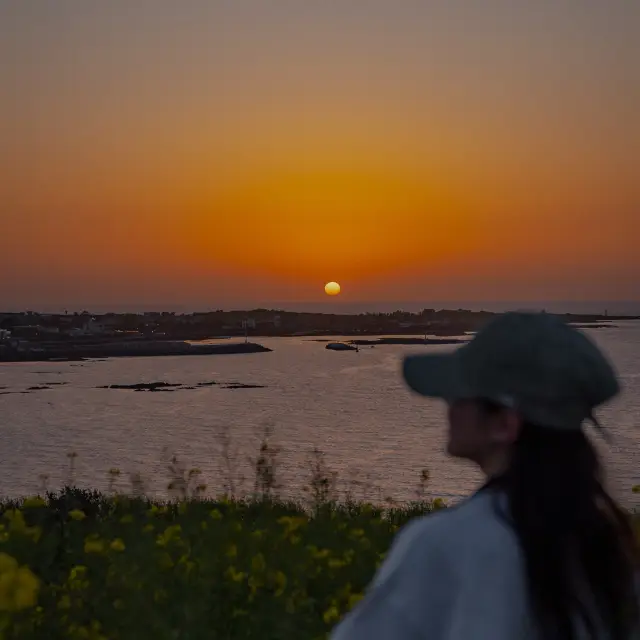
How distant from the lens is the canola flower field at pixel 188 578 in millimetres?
4125

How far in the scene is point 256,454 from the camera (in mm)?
20312

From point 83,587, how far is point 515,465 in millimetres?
3606

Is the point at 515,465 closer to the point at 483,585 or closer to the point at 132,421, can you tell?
the point at 483,585

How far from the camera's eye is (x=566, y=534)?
151cm

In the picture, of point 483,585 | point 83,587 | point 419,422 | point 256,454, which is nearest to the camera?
point 483,585

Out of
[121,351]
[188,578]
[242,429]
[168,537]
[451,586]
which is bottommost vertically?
[242,429]

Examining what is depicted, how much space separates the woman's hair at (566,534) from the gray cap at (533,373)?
0.04 m

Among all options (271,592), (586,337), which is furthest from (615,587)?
(271,592)

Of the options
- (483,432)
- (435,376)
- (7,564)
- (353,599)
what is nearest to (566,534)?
(483,432)

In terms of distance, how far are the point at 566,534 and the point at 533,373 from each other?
0.88 feet

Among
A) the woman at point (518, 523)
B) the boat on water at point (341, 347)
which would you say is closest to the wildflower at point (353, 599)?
the woman at point (518, 523)

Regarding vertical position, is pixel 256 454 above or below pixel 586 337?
below

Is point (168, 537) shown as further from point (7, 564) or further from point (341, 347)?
point (341, 347)

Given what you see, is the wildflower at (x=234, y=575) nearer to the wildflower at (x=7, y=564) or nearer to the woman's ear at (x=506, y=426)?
the wildflower at (x=7, y=564)
